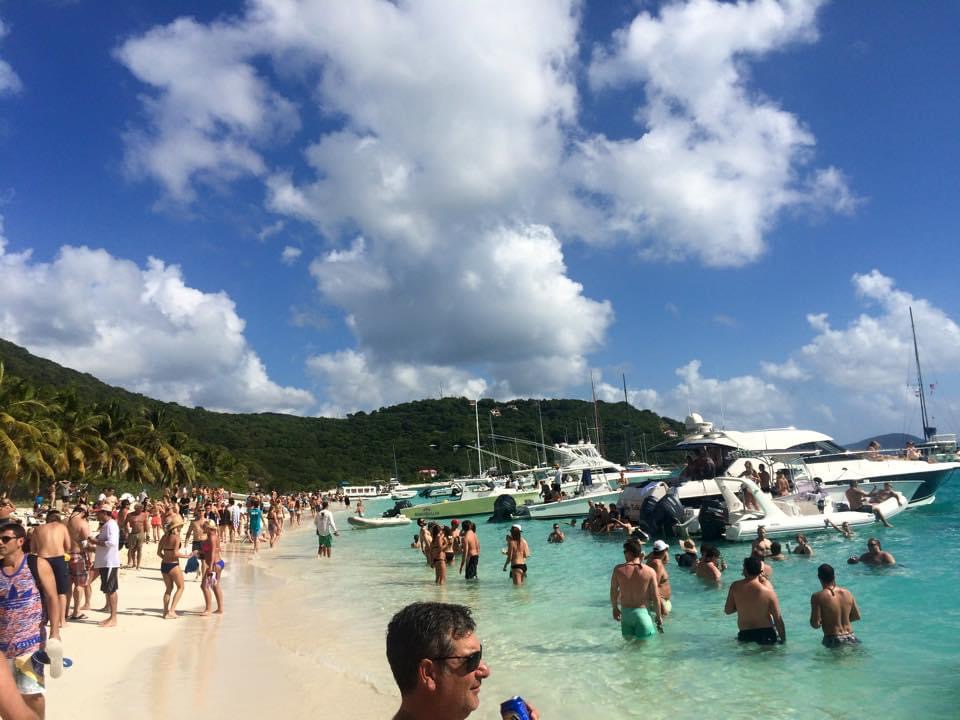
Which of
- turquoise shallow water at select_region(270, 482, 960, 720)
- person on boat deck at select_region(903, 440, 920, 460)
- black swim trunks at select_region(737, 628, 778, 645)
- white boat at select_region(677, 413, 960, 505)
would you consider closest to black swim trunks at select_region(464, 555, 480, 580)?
turquoise shallow water at select_region(270, 482, 960, 720)

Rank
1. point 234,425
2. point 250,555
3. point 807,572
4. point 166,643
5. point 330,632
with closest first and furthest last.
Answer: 1. point 166,643
2. point 330,632
3. point 807,572
4. point 250,555
5. point 234,425

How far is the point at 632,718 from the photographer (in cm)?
665

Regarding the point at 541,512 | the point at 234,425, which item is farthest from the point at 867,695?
the point at 234,425

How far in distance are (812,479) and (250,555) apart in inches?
746

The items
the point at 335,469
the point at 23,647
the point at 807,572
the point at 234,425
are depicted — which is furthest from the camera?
the point at 234,425

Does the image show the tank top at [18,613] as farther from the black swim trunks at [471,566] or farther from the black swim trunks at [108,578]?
the black swim trunks at [471,566]

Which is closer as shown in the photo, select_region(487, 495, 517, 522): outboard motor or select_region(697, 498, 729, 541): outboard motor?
select_region(697, 498, 729, 541): outboard motor

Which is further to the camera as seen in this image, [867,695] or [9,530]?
[867,695]

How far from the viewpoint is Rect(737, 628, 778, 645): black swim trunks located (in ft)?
27.1

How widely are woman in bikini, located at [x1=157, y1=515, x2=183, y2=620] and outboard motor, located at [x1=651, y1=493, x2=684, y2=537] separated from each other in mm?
14428

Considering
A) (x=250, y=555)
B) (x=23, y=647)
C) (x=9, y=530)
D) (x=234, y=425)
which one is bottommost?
(x=250, y=555)

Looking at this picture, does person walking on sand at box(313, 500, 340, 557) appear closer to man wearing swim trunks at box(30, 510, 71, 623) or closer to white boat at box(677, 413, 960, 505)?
white boat at box(677, 413, 960, 505)

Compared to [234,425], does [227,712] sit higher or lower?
lower

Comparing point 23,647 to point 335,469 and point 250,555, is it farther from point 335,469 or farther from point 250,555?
point 335,469
